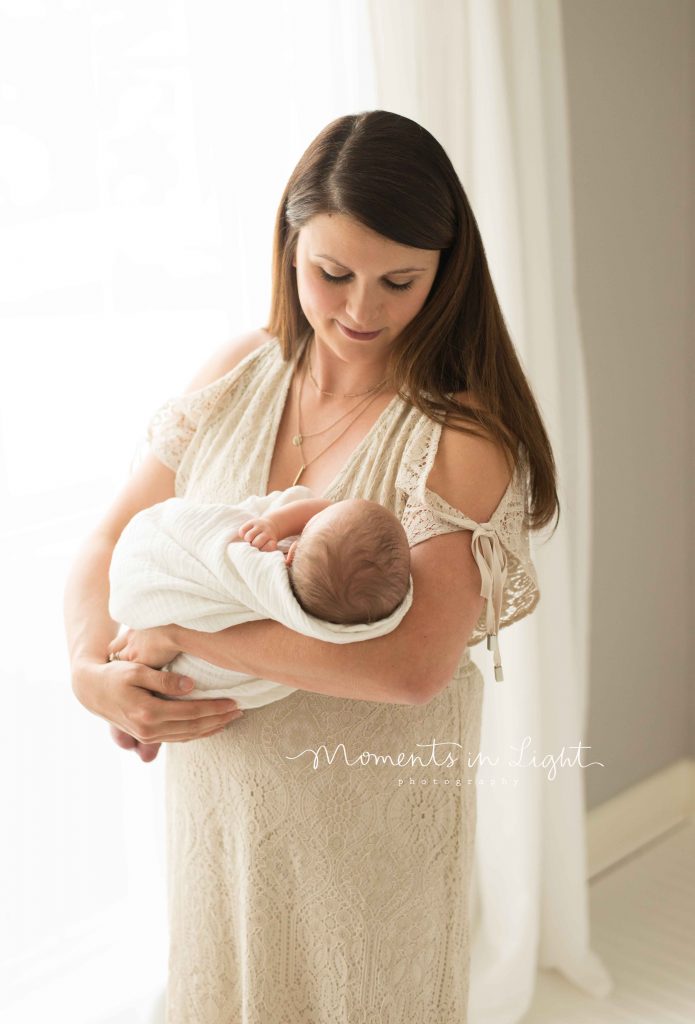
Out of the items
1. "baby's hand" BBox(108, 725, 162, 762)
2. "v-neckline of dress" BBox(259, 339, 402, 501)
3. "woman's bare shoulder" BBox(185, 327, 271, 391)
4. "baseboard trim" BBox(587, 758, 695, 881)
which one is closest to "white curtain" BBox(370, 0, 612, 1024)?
"baseboard trim" BBox(587, 758, 695, 881)

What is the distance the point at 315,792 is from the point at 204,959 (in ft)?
1.14

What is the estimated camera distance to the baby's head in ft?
3.94

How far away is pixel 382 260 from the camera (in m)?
1.37

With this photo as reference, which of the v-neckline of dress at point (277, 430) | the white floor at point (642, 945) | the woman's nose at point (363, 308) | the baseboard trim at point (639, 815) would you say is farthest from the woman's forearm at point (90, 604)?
the baseboard trim at point (639, 815)

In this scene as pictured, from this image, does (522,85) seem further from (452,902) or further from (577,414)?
(452,902)

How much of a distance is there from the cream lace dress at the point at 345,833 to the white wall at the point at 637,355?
1580mm

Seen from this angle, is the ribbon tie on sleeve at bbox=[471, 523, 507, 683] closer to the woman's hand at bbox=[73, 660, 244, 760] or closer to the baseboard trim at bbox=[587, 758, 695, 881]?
the woman's hand at bbox=[73, 660, 244, 760]

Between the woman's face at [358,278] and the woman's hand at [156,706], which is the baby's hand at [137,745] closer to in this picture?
the woman's hand at [156,706]

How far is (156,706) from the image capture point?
1362 mm

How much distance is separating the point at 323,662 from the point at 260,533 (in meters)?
0.18

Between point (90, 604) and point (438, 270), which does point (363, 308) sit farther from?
point (90, 604)

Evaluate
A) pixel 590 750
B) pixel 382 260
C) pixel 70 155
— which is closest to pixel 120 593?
pixel 382 260

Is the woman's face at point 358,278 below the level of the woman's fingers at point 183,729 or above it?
above

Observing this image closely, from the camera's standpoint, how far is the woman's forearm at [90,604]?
1.52 m
